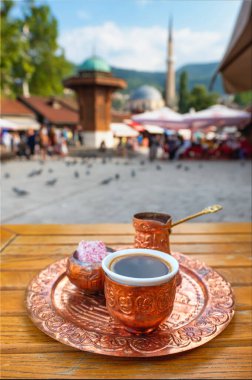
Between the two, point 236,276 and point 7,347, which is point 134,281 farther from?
point 236,276

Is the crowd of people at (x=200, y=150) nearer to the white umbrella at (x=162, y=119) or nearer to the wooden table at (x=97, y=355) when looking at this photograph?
the white umbrella at (x=162, y=119)

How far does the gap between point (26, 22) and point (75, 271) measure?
102 ft

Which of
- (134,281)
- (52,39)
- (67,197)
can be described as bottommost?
(67,197)

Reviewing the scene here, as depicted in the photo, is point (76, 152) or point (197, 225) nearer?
point (197, 225)

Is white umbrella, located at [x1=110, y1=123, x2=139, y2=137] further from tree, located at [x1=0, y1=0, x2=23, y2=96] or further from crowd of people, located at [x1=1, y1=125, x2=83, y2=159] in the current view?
tree, located at [x1=0, y1=0, x2=23, y2=96]

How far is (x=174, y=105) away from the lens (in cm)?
6291

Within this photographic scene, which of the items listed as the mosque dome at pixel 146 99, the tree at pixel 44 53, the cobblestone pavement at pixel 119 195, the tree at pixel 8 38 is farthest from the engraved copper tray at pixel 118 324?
the mosque dome at pixel 146 99

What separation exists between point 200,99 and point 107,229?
52891 millimetres

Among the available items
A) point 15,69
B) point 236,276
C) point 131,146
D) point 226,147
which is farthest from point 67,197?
point 15,69

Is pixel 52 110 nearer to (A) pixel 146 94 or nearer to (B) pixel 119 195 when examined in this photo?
(B) pixel 119 195

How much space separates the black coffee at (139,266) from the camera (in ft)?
2.30

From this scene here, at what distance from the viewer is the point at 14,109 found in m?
26.0

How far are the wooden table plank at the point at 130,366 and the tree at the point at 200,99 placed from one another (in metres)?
51.4

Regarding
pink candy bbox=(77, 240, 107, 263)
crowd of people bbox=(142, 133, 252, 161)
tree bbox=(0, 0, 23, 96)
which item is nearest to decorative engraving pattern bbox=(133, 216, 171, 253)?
pink candy bbox=(77, 240, 107, 263)
